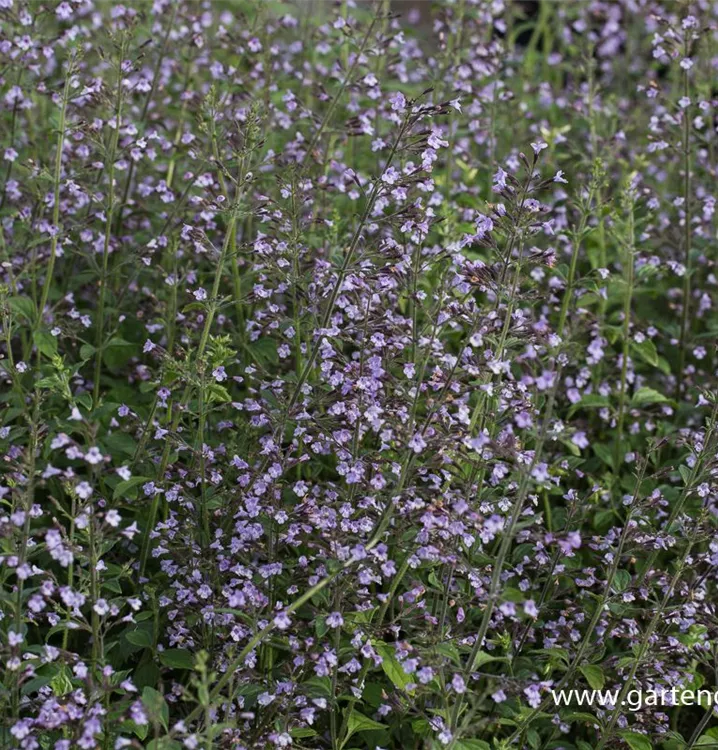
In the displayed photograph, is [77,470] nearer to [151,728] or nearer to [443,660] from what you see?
[151,728]

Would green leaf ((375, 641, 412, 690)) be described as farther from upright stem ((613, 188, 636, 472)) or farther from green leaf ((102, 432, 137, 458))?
upright stem ((613, 188, 636, 472))

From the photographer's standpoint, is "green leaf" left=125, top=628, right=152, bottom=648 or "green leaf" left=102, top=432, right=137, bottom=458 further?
"green leaf" left=102, top=432, right=137, bottom=458

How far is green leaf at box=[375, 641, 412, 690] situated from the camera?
11.8ft

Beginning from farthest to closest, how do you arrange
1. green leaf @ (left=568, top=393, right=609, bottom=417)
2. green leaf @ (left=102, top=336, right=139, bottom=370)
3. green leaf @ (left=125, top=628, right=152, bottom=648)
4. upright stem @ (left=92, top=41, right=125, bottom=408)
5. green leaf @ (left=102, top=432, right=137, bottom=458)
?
green leaf @ (left=102, top=336, right=139, bottom=370), green leaf @ (left=568, top=393, right=609, bottom=417), upright stem @ (left=92, top=41, right=125, bottom=408), green leaf @ (left=102, top=432, right=137, bottom=458), green leaf @ (left=125, top=628, right=152, bottom=648)

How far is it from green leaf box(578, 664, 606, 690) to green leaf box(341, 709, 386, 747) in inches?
28.7

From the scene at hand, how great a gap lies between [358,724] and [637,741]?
973 mm

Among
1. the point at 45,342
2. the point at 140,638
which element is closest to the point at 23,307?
the point at 45,342

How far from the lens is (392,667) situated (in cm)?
361

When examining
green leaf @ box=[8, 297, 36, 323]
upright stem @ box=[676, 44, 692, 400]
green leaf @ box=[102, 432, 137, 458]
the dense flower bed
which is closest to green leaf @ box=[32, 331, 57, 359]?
the dense flower bed

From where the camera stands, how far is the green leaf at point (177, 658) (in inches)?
149

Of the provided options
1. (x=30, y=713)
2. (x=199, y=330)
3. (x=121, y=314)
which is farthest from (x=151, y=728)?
(x=121, y=314)

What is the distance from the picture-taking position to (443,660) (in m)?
3.44

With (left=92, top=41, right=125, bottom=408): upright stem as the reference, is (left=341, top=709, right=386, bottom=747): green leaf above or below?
below

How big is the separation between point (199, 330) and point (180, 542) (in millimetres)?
1004
